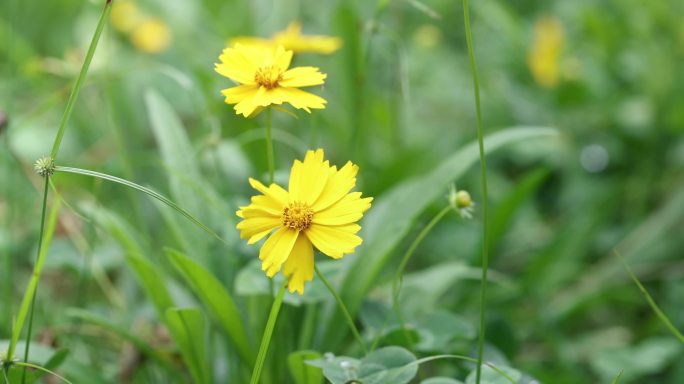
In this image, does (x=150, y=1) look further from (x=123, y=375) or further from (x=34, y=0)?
(x=123, y=375)

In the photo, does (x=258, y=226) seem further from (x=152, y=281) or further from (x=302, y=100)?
(x=152, y=281)

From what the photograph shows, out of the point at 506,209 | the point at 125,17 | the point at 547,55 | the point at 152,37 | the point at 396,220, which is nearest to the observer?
the point at 396,220

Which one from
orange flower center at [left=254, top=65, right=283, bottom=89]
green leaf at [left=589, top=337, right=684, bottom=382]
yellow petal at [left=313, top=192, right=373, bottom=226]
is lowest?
green leaf at [left=589, top=337, right=684, bottom=382]

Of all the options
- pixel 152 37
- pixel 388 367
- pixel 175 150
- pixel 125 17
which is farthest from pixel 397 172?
pixel 125 17

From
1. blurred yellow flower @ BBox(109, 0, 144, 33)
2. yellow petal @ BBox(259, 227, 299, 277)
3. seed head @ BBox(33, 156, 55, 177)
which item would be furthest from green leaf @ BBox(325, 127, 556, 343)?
blurred yellow flower @ BBox(109, 0, 144, 33)

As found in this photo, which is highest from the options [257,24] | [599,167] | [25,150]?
[257,24]

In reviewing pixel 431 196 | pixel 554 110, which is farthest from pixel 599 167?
pixel 431 196

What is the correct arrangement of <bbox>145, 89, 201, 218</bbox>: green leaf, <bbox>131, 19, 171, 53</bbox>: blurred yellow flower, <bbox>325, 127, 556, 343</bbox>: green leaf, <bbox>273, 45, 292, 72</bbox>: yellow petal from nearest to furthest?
<bbox>273, 45, 292, 72</bbox>: yellow petal
<bbox>325, 127, 556, 343</bbox>: green leaf
<bbox>145, 89, 201, 218</bbox>: green leaf
<bbox>131, 19, 171, 53</bbox>: blurred yellow flower

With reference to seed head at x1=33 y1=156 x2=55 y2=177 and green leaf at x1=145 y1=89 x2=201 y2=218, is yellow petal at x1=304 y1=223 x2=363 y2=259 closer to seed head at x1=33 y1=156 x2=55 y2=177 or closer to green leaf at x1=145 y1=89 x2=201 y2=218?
seed head at x1=33 y1=156 x2=55 y2=177
